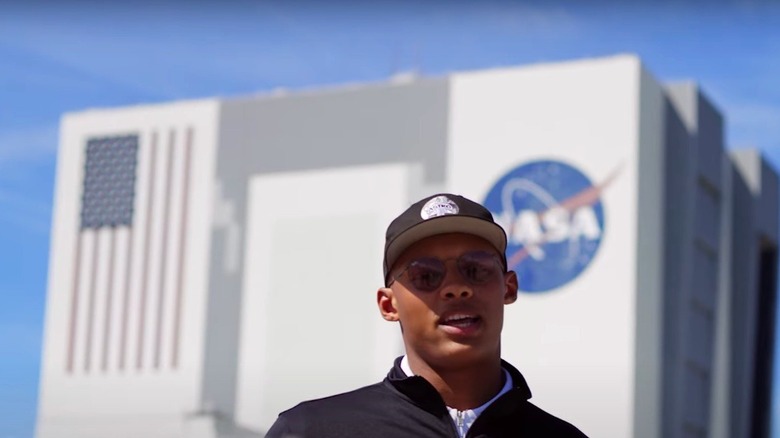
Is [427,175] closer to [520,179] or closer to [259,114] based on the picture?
[520,179]

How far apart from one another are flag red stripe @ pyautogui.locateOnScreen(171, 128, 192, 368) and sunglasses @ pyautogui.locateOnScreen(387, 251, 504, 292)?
4702 cm

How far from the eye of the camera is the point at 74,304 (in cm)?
5303

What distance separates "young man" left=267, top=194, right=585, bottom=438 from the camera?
11.1ft

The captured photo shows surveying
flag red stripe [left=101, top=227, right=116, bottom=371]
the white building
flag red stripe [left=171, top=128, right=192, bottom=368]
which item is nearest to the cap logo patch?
the white building

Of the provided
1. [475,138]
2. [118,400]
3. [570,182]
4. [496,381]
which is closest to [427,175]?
[475,138]

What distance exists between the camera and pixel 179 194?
169ft

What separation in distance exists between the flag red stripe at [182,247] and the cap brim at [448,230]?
47.0m

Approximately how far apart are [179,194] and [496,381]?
160ft

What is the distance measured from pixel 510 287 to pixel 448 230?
227mm

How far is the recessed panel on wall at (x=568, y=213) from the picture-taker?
42.6 metres

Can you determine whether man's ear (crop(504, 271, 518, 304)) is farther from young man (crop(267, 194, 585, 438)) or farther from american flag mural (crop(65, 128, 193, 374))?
american flag mural (crop(65, 128, 193, 374))

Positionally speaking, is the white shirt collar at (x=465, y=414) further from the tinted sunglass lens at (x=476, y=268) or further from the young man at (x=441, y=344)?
the tinted sunglass lens at (x=476, y=268)

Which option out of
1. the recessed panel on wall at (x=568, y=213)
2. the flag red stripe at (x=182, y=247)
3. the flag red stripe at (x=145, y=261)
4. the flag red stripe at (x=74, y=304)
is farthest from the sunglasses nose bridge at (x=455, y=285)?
the flag red stripe at (x=74, y=304)

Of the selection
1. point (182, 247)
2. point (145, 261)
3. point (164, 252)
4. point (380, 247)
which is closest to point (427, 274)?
point (380, 247)
